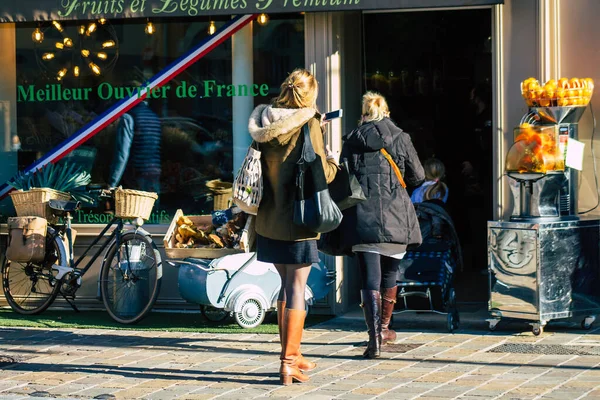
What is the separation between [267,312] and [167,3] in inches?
114

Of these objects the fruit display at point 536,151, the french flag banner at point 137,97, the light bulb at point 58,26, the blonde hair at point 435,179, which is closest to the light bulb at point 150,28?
the french flag banner at point 137,97

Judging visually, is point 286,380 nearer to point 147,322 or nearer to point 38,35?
point 147,322

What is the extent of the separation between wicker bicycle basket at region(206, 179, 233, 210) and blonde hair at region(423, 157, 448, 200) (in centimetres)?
182

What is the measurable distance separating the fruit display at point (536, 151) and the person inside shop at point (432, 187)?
1457mm

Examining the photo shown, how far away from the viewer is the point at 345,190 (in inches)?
276

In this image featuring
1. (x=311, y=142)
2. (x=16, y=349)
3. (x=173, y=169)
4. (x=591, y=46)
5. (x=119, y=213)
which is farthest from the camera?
(x=173, y=169)

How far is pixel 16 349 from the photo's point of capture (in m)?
8.23

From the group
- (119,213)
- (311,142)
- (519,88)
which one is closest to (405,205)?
(311,142)

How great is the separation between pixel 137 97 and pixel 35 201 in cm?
140

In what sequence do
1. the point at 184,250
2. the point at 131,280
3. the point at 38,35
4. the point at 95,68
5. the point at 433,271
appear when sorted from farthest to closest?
the point at 38,35 < the point at 95,68 < the point at 131,280 < the point at 184,250 < the point at 433,271

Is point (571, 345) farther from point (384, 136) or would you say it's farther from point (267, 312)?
point (267, 312)

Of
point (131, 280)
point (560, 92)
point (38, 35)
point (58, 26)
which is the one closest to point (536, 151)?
point (560, 92)

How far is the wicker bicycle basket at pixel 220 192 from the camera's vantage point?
9977 millimetres

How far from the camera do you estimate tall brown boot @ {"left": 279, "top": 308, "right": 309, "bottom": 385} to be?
6.70 m
